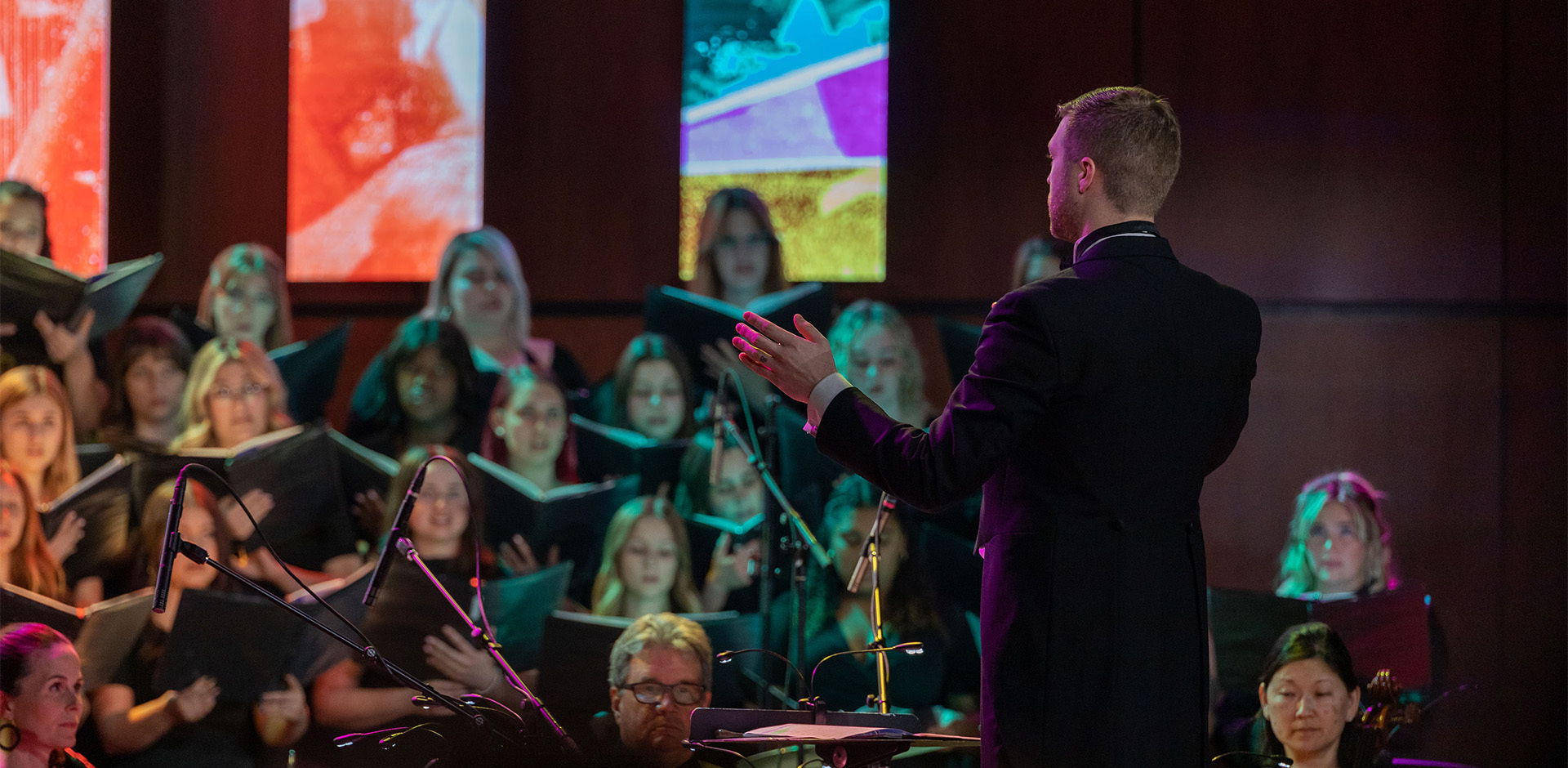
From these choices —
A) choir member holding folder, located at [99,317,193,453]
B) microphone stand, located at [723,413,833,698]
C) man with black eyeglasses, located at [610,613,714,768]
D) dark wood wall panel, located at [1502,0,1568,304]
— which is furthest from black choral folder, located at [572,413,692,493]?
dark wood wall panel, located at [1502,0,1568,304]

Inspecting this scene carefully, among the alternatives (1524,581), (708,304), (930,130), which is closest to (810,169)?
(930,130)

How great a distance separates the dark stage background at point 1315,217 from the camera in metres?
4.32

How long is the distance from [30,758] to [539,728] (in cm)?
129

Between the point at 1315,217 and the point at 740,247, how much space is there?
6.26 feet

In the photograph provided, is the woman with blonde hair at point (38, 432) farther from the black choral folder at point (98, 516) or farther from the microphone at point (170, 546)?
the microphone at point (170, 546)

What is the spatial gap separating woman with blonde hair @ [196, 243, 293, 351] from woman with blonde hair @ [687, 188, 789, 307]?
1.29m

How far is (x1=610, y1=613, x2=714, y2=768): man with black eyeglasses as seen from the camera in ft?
9.07

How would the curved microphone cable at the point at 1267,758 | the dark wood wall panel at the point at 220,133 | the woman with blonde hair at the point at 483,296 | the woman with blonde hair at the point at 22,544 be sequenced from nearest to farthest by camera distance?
the curved microphone cable at the point at 1267,758
the woman with blonde hair at the point at 22,544
the woman with blonde hair at the point at 483,296
the dark wood wall panel at the point at 220,133

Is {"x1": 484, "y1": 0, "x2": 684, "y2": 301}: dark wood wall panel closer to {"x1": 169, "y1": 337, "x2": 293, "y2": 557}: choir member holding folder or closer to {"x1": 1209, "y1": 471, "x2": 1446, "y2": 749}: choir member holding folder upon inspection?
{"x1": 169, "y1": 337, "x2": 293, "y2": 557}: choir member holding folder

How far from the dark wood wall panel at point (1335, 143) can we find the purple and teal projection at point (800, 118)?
0.97 meters

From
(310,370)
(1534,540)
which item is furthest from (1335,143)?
(310,370)

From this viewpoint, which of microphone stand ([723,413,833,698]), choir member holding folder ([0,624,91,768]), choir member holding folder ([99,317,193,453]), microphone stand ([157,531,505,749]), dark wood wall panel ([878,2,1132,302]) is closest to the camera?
microphone stand ([157,531,505,749])

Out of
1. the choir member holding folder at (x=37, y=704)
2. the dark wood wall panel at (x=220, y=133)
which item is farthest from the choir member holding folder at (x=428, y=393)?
the dark wood wall panel at (x=220, y=133)

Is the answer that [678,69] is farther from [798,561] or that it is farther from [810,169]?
[798,561]
